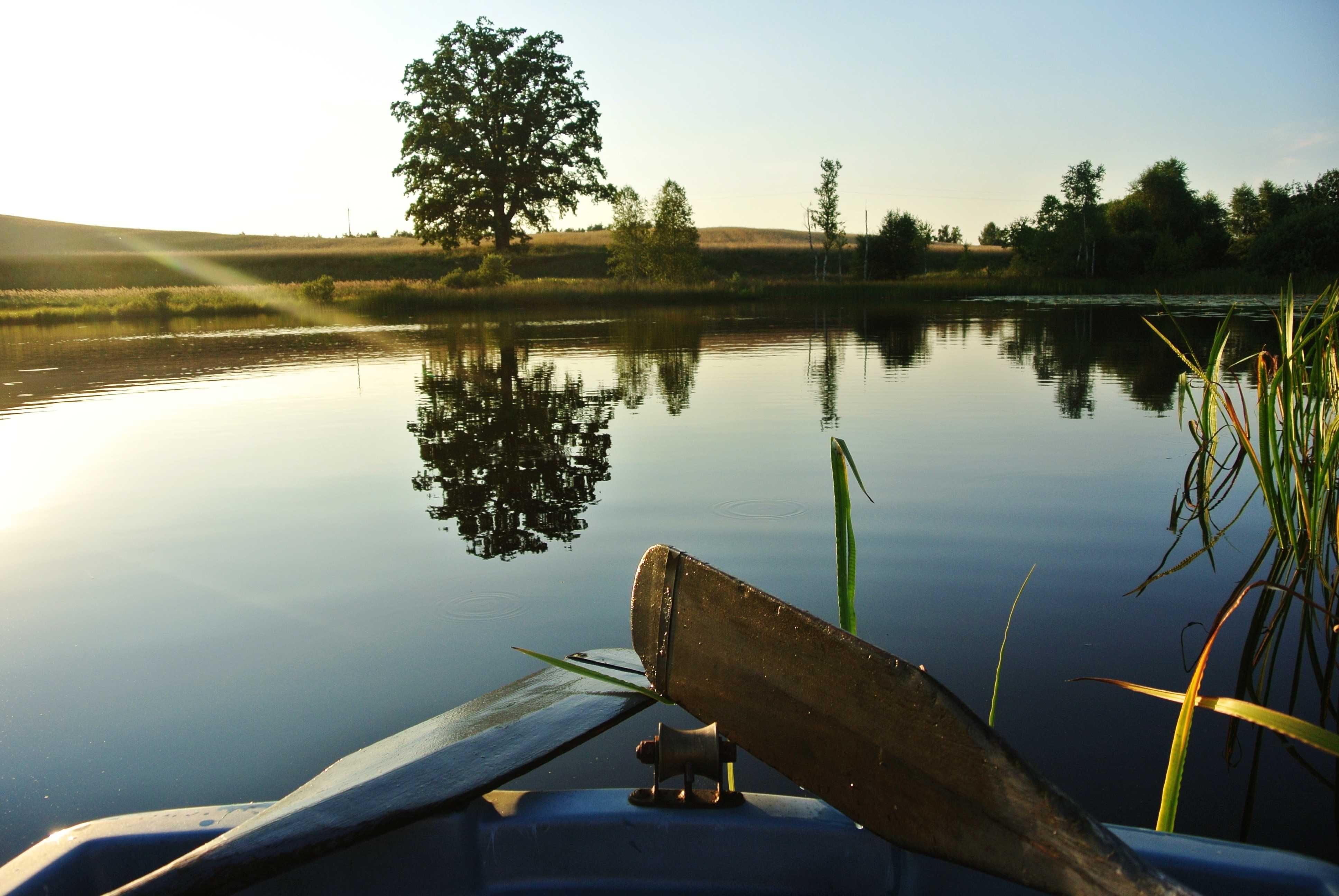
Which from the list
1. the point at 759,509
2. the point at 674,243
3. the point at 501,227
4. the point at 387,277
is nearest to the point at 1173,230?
the point at 674,243

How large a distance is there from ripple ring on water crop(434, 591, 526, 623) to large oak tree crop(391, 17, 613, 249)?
4584cm

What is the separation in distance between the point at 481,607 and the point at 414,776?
7.45 ft

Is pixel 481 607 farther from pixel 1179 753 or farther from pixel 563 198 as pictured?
pixel 563 198

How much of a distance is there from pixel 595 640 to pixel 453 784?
183 centimetres

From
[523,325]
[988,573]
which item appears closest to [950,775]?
[988,573]

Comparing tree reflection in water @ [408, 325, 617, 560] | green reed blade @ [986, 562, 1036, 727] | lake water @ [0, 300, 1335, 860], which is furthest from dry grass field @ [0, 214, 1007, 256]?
green reed blade @ [986, 562, 1036, 727]

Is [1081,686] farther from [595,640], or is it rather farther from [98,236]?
[98,236]

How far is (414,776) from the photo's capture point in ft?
6.37

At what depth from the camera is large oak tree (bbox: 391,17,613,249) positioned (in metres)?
47.3

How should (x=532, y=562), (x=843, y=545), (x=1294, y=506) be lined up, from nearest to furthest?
1. (x=843, y=545)
2. (x=1294, y=506)
3. (x=532, y=562)

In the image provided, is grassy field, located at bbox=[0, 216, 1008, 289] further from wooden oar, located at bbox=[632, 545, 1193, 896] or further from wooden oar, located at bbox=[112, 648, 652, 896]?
wooden oar, located at bbox=[632, 545, 1193, 896]

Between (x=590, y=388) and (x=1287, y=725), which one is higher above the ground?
(x=1287, y=725)

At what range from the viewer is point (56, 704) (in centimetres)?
330

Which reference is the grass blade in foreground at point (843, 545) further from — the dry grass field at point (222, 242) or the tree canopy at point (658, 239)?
the dry grass field at point (222, 242)
